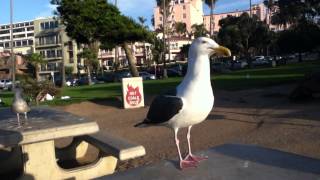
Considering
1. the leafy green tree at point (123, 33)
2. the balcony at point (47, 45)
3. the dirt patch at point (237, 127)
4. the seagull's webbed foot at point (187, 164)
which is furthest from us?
the balcony at point (47, 45)

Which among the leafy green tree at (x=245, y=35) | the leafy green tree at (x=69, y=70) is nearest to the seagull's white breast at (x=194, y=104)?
the leafy green tree at (x=245, y=35)

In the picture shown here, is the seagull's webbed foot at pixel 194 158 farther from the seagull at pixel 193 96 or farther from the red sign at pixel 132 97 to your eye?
the red sign at pixel 132 97

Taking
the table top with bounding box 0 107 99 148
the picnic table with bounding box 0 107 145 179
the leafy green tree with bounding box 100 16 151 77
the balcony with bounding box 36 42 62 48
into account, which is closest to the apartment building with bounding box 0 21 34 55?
the balcony with bounding box 36 42 62 48

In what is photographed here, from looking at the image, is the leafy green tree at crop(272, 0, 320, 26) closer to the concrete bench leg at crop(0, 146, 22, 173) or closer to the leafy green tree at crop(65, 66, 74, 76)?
the leafy green tree at crop(65, 66, 74, 76)

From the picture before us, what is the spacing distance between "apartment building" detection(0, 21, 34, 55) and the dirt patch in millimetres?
105136

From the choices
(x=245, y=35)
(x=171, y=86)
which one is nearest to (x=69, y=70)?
(x=245, y=35)

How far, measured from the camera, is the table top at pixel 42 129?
6.98 m

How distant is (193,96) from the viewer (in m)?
4.30

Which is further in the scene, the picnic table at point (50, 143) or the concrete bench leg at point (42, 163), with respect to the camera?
the concrete bench leg at point (42, 163)

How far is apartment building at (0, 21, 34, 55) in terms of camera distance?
128 meters

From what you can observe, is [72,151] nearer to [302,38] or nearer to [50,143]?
[50,143]

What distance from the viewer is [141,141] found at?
1216cm

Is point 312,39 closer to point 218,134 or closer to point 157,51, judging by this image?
point 157,51

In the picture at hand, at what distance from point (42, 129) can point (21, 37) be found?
137666mm
